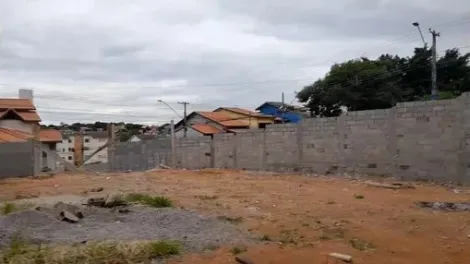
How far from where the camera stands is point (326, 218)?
25.1 ft

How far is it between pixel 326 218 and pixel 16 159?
15.0 m

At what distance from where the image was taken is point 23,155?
18.9 metres

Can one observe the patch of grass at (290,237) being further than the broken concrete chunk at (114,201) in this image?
No

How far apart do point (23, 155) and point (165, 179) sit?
7052mm

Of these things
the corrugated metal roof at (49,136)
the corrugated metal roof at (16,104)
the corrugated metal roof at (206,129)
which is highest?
the corrugated metal roof at (16,104)

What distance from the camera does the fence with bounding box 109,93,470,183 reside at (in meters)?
11.6

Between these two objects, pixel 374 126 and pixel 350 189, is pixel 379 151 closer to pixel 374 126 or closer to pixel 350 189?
pixel 374 126

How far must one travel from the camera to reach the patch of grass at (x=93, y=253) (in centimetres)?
486

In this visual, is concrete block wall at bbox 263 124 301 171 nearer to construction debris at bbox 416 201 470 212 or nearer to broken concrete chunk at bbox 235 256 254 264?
construction debris at bbox 416 201 470 212

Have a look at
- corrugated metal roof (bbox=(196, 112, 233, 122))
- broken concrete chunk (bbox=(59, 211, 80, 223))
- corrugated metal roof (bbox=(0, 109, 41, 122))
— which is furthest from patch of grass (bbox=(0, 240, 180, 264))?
corrugated metal roof (bbox=(196, 112, 233, 122))

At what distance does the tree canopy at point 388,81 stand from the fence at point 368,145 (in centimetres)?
1749

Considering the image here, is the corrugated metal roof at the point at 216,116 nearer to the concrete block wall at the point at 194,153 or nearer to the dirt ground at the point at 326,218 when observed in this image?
the concrete block wall at the point at 194,153

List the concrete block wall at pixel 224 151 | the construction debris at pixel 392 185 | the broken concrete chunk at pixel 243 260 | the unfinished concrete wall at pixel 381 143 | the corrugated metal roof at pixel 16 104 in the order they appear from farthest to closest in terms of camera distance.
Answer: the corrugated metal roof at pixel 16 104
the concrete block wall at pixel 224 151
the unfinished concrete wall at pixel 381 143
the construction debris at pixel 392 185
the broken concrete chunk at pixel 243 260

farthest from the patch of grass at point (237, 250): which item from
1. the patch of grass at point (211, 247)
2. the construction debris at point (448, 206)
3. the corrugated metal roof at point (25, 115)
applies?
the corrugated metal roof at point (25, 115)
